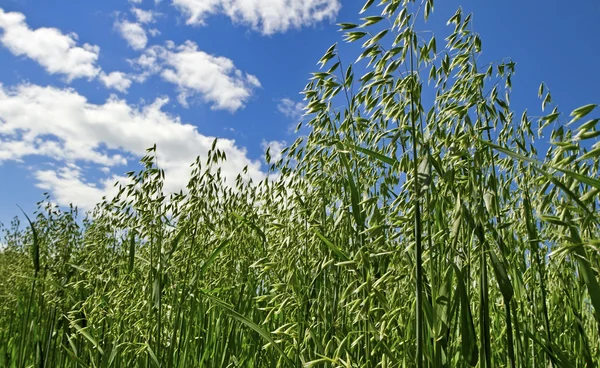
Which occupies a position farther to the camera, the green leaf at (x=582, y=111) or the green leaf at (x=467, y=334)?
the green leaf at (x=582, y=111)

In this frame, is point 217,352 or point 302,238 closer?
point 302,238

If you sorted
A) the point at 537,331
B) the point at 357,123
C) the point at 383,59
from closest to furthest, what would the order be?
the point at 383,59 < the point at 537,331 < the point at 357,123

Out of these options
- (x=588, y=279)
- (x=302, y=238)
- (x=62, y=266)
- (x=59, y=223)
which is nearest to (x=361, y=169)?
(x=302, y=238)

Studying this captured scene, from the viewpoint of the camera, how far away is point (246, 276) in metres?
3.43

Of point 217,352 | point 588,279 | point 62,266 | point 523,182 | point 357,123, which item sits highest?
point 357,123

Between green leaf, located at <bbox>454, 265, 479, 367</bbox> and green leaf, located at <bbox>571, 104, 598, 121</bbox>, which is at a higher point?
green leaf, located at <bbox>571, 104, 598, 121</bbox>

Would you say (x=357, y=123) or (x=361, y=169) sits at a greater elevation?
(x=357, y=123)

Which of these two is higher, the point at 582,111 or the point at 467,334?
the point at 582,111

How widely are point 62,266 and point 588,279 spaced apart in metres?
3.74

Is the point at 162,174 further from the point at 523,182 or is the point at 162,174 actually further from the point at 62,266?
the point at 523,182

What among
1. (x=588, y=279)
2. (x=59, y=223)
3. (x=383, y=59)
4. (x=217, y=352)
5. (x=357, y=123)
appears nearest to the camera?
(x=588, y=279)

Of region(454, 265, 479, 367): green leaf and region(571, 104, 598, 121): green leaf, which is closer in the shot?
region(454, 265, 479, 367): green leaf

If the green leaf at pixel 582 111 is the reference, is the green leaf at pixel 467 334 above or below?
below

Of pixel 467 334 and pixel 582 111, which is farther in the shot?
pixel 582 111
